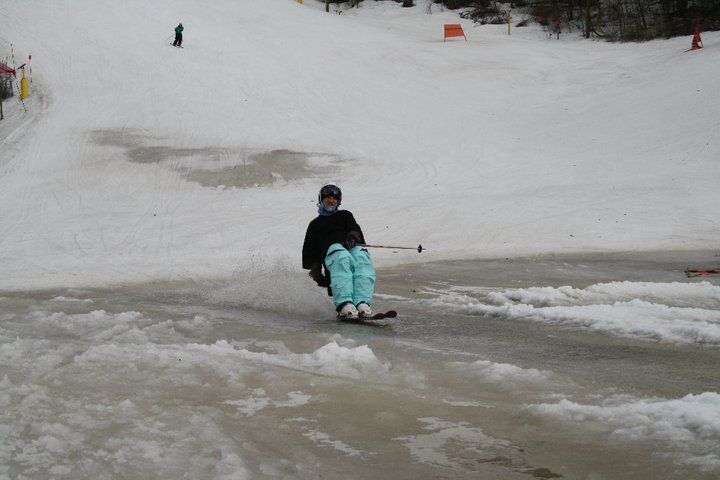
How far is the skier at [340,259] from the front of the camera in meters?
7.30

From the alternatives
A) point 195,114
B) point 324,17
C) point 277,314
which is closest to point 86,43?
point 195,114

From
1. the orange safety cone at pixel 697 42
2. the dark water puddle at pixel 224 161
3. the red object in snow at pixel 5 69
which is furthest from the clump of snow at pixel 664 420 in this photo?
the orange safety cone at pixel 697 42

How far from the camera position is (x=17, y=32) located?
28.8m

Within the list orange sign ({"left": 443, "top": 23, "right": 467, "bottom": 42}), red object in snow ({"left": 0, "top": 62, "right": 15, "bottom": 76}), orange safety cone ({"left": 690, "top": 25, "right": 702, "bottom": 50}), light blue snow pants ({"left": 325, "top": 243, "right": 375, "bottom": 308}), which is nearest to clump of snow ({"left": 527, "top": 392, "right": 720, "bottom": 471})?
light blue snow pants ({"left": 325, "top": 243, "right": 375, "bottom": 308})

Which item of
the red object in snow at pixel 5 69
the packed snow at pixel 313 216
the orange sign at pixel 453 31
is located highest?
the orange sign at pixel 453 31

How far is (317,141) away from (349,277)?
1409cm

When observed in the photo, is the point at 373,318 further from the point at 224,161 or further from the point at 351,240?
the point at 224,161

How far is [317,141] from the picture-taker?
2106cm

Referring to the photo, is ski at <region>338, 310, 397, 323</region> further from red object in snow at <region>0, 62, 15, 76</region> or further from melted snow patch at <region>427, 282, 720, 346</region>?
red object in snow at <region>0, 62, 15, 76</region>

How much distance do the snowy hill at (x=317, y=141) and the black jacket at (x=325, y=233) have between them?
2.89 meters

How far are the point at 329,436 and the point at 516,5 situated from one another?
1623 inches

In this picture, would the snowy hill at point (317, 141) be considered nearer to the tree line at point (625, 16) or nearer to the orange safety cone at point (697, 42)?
the orange safety cone at point (697, 42)

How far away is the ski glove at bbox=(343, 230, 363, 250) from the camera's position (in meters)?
7.71

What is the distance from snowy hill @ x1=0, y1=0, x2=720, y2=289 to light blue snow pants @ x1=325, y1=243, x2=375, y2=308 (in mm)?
3438
